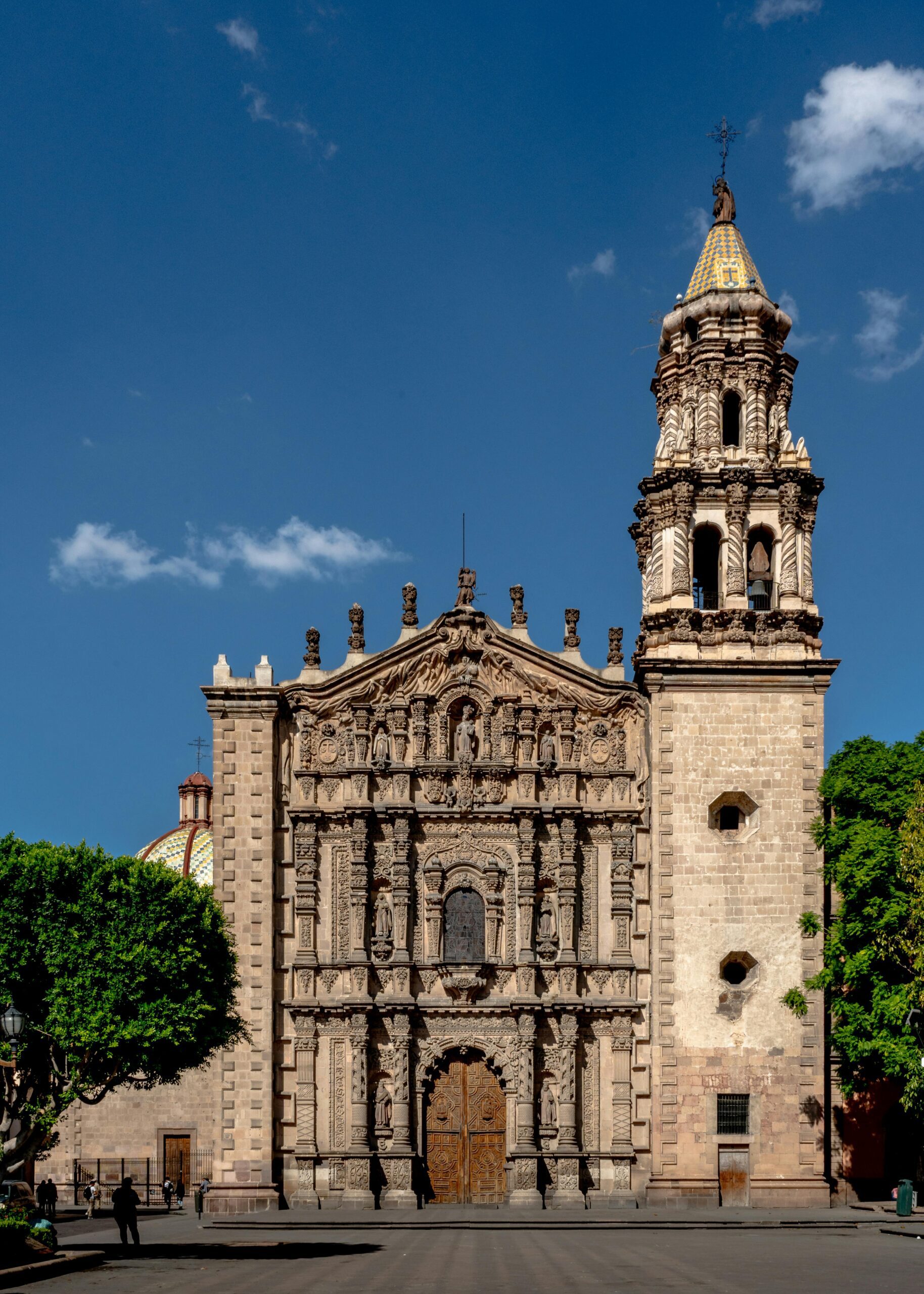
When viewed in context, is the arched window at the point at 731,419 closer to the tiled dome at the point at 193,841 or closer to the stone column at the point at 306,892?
the stone column at the point at 306,892

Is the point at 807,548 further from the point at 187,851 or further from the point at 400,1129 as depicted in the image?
the point at 187,851

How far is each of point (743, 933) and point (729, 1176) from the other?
252 inches

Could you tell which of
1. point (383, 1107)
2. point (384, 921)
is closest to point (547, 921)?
point (384, 921)

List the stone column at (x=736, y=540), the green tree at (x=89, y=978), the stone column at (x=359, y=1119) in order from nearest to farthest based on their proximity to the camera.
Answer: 1. the green tree at (x=89, y=978)
2. the stone column at (x=359, y=1119)
3. the stone column at (x=736, y=540)

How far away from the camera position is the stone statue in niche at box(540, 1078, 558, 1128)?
44.2m

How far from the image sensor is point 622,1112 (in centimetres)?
4416

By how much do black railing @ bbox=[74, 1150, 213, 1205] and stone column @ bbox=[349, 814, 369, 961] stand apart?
1129 centimetres

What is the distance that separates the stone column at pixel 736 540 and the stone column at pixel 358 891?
12452 millimetres

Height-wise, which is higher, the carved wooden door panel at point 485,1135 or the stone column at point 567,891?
the stone column at point 567,891

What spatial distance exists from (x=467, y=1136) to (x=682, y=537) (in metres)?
17.9

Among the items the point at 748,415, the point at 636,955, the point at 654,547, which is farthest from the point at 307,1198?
the point at 748,415

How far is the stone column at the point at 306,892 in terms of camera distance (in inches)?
1777

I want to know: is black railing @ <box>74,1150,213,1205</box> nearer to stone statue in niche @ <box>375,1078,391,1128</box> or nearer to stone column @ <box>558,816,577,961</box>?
stone statue in niche @ <box>375,1078,391,1128</box>

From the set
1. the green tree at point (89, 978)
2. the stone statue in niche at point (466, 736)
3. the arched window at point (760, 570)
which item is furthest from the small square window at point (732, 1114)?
the green tree at point (89, 978)
